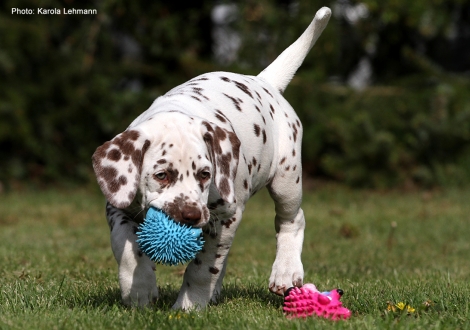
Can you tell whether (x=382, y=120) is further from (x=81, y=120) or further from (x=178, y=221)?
(x=178, y=221)

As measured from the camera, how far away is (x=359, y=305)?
452 cm

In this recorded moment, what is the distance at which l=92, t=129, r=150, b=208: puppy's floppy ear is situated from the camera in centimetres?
405

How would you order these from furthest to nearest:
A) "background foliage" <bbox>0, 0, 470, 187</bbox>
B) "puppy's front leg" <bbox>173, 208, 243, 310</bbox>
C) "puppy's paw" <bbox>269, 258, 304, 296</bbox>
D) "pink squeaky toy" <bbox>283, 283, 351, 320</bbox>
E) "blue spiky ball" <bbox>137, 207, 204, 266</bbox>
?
"background foliage" <bbox>0, 0, 470, 187</bbox> < "puppy's paw" <bbox>269, 258, 304, 296</bbox> < "puppy's front leg" <bbox>173, 208, 243, 310</bbox> < "pink squeaky toy" <bbox>283, 283, 351, 320</bbox> < "blue spiky ball" <bbox>137, 207, 204, 266</bbox>

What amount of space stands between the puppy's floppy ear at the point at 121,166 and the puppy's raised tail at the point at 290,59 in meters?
1.98

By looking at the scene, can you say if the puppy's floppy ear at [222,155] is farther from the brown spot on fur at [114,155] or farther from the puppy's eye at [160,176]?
the brown spot on fur at [114,155]

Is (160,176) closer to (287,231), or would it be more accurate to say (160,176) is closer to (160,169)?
(160,169)

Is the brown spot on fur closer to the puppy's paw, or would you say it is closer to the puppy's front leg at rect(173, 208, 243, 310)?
the puppy's front leg at rect(173, 208, 243, 310)

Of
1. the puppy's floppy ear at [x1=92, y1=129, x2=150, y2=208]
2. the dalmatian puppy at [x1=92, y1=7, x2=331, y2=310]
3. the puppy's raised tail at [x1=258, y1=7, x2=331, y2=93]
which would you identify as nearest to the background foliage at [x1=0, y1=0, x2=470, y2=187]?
the puppy's raised tail at [x1=258, y1=7, x2=331, y2=93]

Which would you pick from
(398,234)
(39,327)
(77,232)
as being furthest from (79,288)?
(398,234)

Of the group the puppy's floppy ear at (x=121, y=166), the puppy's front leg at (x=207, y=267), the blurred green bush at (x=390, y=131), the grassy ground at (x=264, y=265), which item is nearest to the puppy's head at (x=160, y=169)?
the puppy's floppy ear at (x=121, y=166)

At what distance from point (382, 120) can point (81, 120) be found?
5.39 meters

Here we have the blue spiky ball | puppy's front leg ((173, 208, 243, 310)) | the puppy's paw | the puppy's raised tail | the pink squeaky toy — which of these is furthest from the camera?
the puppy's raised tail

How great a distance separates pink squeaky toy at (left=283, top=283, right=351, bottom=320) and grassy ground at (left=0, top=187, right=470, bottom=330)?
0.27 feet

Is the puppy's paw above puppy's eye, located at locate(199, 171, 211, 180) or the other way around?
the other way around
